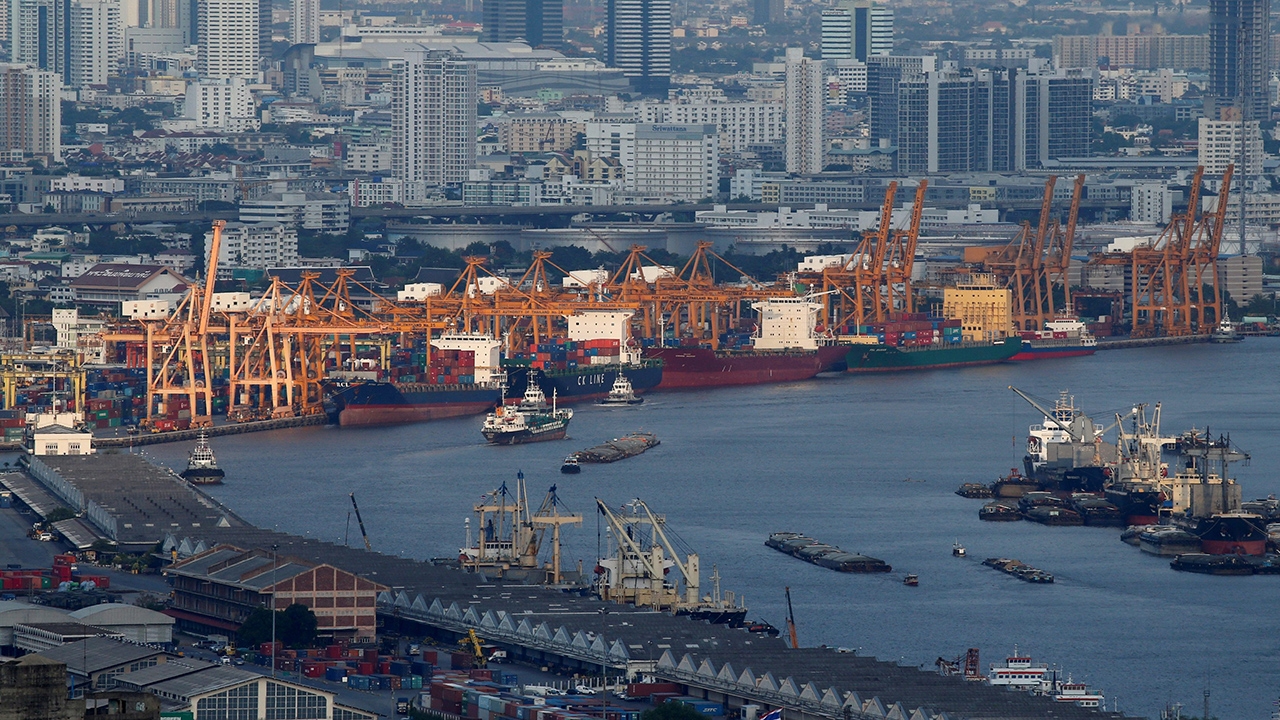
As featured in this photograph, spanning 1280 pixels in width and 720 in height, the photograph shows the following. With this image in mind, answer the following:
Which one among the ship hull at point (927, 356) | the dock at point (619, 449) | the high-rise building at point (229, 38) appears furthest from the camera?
the high-rise building at point (229, 38)

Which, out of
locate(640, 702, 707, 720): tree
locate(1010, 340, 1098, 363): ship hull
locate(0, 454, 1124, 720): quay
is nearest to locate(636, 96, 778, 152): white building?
locate(1010, 340, 1098, 363): ship hull

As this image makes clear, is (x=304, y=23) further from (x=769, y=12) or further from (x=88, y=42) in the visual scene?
(x=769, y=12)

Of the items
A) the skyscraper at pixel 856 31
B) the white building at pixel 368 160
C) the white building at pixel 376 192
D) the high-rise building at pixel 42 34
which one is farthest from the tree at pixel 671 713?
the skyscraper at pixel 856 31

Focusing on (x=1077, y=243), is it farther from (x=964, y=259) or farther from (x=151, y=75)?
(x=151, y=75)

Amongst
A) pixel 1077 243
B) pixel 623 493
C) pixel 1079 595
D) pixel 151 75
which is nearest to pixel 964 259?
pixel 1077 243

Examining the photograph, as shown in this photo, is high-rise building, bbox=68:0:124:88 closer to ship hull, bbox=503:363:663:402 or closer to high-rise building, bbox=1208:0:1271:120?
high-rise building, bbox=1208:0:1271:120

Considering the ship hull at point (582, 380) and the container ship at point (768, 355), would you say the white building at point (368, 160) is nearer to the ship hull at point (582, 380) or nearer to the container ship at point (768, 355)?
the container ship at point (768, 355)
